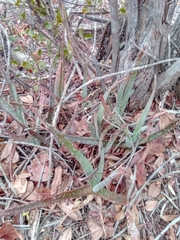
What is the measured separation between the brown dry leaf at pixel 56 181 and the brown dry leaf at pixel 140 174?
0.26 meters

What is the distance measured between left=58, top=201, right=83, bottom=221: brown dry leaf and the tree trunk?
0.49 m

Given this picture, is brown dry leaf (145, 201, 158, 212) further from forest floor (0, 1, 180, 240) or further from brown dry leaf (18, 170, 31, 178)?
brown dry leaf (18, 170, 31, 178)

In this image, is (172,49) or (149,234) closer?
(149,234)

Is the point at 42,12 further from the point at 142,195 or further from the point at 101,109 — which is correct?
the point at 142,195

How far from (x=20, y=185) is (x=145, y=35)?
26.7 inches

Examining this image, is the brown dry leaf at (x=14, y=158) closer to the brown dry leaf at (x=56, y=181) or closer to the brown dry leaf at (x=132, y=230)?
the brown dry leaf at (x=56, y=181)

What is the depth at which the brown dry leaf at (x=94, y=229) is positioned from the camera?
2.87 feet

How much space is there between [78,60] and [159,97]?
0.37m

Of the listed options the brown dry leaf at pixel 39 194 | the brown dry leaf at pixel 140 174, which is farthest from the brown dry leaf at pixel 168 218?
the brown dry leaf at pixel 39 194

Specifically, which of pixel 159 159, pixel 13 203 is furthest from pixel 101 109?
pixel 13 203

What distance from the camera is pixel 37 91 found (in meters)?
1.16

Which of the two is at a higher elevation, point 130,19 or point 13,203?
point 130,19

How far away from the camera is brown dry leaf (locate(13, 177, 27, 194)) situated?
2.99 feet

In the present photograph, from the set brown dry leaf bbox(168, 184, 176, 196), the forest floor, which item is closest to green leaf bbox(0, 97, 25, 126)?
the forest floor
